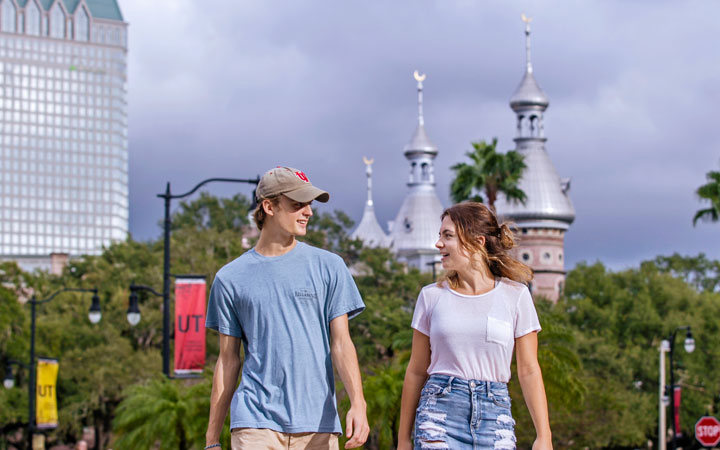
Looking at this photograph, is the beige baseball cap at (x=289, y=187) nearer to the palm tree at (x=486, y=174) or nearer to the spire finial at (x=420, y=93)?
the palm tree at (x=486, y=174)

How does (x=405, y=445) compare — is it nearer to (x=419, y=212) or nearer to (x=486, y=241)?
(x=486, y=241)

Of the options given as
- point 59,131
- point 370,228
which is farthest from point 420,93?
point 59,131

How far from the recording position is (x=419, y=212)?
116688 millimetres

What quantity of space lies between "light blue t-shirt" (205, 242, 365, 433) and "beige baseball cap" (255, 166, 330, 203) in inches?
11.8

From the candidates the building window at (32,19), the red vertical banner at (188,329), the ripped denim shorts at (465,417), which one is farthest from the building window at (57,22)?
the ripped denim shorts at (465,417)

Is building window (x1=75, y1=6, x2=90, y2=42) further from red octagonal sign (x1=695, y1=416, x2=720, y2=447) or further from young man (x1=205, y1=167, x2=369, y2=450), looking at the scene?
young man (x1=205, y1=167, x2=369, y2=450)

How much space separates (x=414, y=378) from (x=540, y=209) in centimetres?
9269

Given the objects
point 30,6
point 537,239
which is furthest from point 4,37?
point 537,239

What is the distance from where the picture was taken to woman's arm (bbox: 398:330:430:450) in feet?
20.7

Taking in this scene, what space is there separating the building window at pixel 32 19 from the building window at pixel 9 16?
1.96m

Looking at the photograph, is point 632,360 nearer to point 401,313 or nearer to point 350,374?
point 401,313

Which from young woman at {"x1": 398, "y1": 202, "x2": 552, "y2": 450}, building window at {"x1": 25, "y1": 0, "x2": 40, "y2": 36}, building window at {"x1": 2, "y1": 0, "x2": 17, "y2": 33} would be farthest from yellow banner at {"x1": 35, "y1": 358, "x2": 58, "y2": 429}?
building window at {"x1": 2, "y1": 0, "x2": 17, "y2": 33}

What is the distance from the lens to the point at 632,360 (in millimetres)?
59281

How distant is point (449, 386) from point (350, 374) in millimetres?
518
